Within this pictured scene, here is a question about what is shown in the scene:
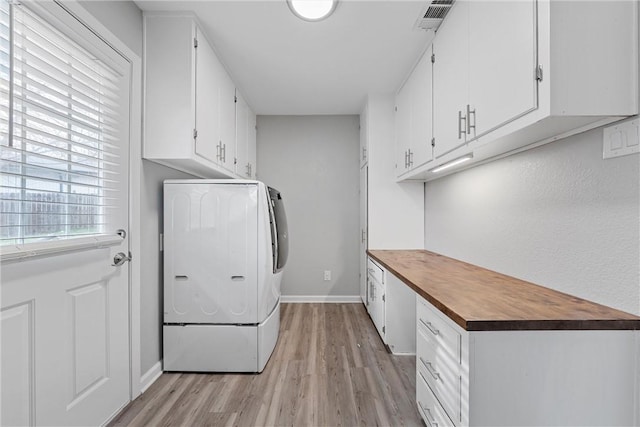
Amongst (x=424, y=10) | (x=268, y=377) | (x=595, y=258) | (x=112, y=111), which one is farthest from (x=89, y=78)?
(x=595, y=258)

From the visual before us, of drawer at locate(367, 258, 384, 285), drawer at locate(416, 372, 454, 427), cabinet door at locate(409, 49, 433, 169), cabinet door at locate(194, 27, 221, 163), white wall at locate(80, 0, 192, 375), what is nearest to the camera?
drawer at locate(416, 372, 454, 427)

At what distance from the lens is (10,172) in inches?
44.9

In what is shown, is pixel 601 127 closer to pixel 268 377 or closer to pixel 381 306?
pixel 381 306

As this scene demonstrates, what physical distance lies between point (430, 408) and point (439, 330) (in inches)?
17.6

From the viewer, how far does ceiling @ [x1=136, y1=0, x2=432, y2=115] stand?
186 centimetres

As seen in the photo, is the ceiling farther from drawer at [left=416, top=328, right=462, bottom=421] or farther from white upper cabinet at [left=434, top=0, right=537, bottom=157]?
drawer at [left=416, top=328, right=462, bottom=421]

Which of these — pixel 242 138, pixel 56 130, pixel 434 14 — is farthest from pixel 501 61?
pixel 242 138

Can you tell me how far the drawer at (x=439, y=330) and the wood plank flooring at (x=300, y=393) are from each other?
2.11ft

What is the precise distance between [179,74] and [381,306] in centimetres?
235

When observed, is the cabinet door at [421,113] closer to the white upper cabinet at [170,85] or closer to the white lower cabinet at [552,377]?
the white lower cabinet at [552,377]

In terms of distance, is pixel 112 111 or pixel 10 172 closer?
pixel 10 172

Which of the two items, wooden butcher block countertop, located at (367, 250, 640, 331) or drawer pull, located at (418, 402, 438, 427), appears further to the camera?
drawer pull, located at (418, 402, 438, 427)

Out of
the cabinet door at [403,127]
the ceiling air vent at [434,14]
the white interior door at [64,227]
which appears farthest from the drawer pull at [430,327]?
the ceiling air vent at [434,14]

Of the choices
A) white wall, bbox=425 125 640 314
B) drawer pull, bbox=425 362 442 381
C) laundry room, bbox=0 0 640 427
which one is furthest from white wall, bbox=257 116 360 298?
drawer pull, bbox=425 362 442 381
